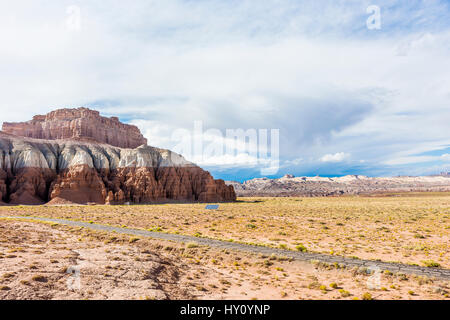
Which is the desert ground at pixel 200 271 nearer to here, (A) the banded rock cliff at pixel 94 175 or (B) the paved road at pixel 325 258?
(B) the paved road at pixel 325 258

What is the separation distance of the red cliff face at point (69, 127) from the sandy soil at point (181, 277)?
9854 cm

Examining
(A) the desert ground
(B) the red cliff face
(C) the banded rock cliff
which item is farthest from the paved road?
(B) the red cliff face

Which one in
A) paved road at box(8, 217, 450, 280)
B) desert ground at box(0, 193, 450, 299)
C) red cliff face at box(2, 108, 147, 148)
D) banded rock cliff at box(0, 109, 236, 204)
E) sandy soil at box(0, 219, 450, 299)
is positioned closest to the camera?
sandy soil at box(0, 219, 450, 299)

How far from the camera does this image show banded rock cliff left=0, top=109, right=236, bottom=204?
241 ft

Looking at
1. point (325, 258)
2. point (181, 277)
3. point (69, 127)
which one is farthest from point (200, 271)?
point (69, 127)

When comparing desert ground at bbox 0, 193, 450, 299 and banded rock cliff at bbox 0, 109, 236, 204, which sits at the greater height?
banded rock cliff at bbox 0, 109, 236, 204

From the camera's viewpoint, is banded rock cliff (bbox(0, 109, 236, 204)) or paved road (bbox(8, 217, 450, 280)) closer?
paved road (bbox(8, 217, 450, 280))

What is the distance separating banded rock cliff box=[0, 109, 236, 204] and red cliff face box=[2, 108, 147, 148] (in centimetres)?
1611

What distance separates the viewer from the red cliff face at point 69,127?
109m

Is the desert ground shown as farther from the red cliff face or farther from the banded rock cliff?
the red cliff face

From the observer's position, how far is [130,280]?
37.9 feet

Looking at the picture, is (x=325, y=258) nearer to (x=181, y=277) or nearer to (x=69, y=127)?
(x=181, y=277)
